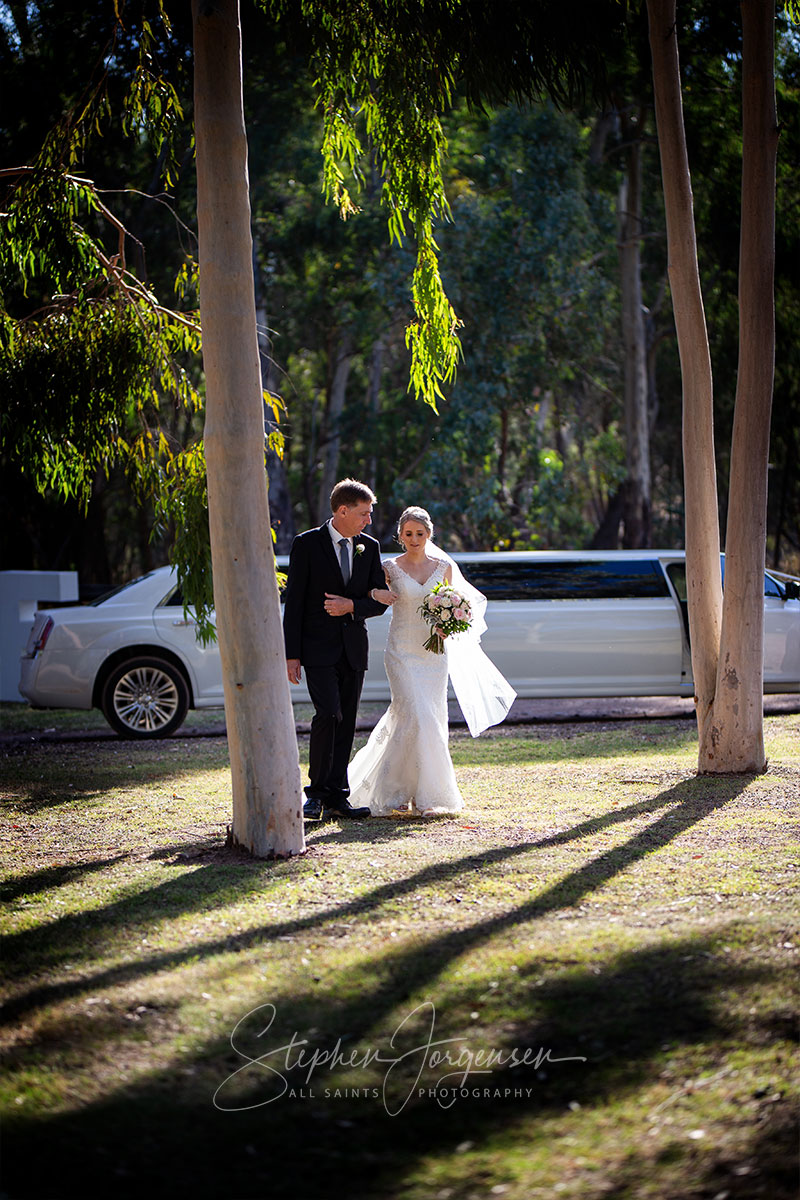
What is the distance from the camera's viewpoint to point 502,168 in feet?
82.2

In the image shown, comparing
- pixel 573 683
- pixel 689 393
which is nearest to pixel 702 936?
pixel 689 393

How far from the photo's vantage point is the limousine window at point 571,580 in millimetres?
13922

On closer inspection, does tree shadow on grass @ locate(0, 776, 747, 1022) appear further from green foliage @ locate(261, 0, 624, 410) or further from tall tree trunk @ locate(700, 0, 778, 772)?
green foliage @ locate(261, 0, 624, 410)

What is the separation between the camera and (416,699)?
823cm

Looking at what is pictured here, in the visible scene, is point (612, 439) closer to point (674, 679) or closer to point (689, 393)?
point (674, 679)

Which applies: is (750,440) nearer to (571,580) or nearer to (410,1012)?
(571,580)

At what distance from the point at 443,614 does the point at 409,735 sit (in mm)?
830

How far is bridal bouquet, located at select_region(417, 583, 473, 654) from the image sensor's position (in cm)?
821

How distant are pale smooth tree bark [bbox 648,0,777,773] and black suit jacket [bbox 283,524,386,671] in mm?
2755

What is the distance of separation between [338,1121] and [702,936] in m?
2.04

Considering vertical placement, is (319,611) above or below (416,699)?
above

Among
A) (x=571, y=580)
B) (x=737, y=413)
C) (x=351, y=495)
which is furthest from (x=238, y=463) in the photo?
(x=571, y=580)

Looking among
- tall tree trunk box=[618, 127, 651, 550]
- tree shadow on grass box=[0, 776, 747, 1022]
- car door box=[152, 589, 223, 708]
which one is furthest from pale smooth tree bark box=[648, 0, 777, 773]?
tall tree trunk box=[618, 127, 651, 550]

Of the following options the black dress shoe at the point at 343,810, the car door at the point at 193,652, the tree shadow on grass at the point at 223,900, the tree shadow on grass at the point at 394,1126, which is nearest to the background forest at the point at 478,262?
the car door at the point at 193,652
